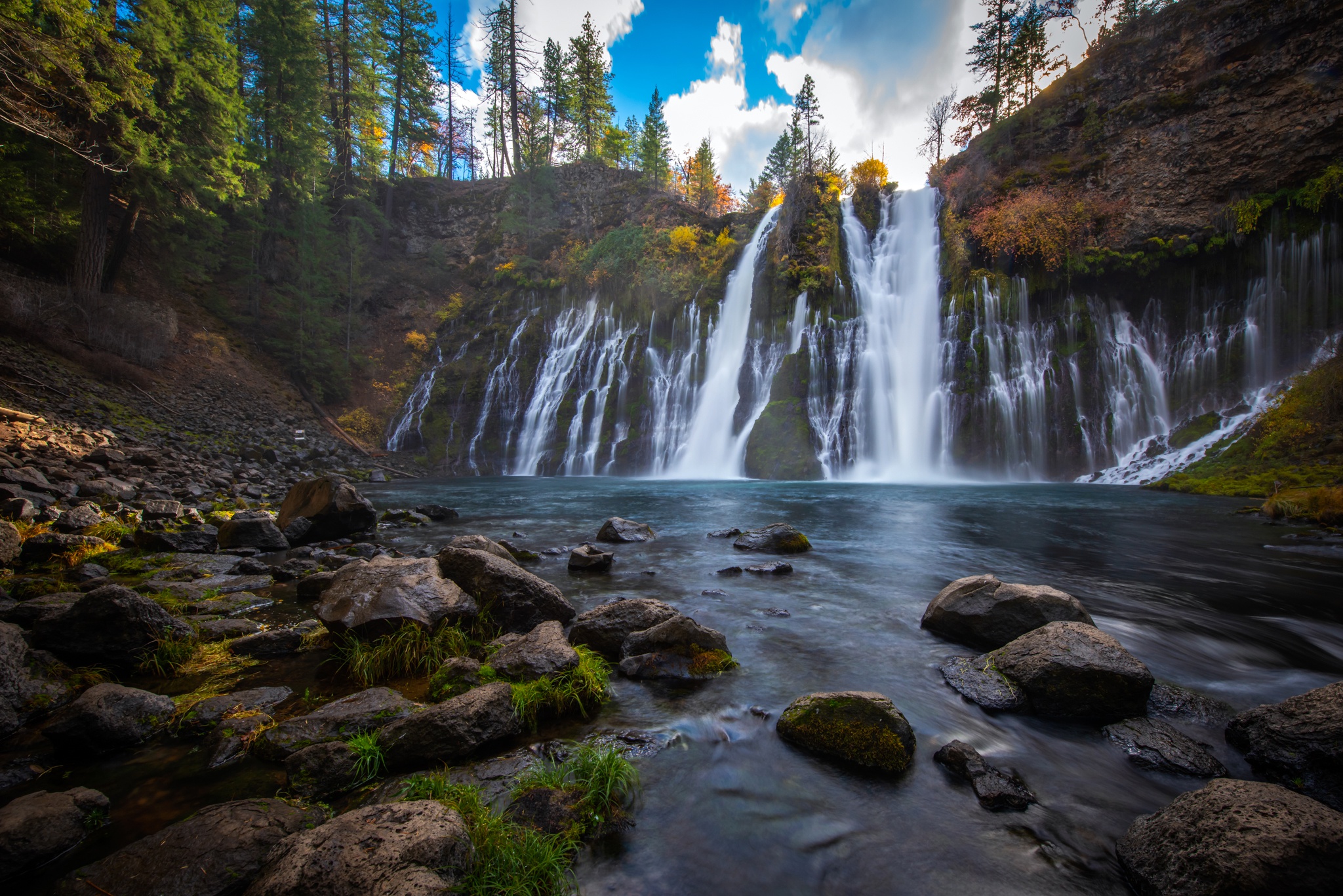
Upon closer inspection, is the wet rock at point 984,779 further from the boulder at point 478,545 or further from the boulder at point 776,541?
the boulder at point 776,541

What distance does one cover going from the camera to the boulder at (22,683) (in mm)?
3377

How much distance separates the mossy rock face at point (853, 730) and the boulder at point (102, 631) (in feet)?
17.1

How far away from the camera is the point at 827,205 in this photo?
29797mm

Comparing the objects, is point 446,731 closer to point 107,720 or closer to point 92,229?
point 107,720

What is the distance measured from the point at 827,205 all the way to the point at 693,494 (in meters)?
20.8

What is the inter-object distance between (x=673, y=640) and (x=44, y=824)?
12.3 ft

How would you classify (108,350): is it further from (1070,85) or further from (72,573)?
(1070,85)

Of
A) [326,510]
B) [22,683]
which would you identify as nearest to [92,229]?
[326,510]

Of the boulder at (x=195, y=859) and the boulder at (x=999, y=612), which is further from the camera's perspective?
the boulder at (x=999, y=612)

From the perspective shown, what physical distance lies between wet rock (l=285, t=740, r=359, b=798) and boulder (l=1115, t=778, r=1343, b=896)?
410 cm

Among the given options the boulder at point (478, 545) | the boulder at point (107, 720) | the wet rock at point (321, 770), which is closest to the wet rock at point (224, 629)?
the boulder at point (107, 720)

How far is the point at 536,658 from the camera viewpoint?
409 centimetres

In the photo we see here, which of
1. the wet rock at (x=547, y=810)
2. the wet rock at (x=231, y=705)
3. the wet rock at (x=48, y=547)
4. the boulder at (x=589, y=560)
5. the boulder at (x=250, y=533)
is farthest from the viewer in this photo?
the boulder at (x=250, y=533)

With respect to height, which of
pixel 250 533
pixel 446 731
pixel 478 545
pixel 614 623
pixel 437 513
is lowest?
pixel 446 731
